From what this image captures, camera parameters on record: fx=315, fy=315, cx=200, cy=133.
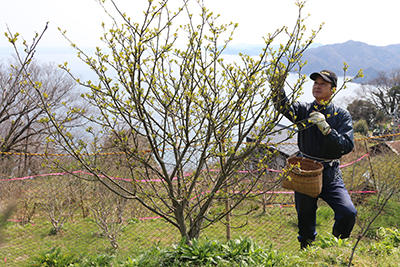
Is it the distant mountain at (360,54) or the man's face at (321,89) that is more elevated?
the distant mountain at (360,54)

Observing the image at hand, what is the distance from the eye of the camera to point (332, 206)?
3.21 meters

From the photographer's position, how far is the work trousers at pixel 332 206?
3091mm

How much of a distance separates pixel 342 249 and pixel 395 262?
393 millimetres

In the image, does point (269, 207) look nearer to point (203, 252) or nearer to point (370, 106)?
point (203, 252)

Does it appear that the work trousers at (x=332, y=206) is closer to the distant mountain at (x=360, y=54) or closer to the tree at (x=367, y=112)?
the tree at (x=367, y=112)

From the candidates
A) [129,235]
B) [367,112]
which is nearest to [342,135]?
[129,235]

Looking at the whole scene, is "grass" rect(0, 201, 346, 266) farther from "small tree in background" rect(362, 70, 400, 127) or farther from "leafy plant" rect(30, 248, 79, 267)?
"small tree in background" rect(362, 70, 400, 127)

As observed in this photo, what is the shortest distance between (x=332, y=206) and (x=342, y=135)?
730mm

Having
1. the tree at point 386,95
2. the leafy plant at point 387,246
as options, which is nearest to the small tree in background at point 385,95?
the tree at point 386,95

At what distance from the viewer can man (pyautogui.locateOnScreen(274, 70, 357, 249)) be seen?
3078 mm

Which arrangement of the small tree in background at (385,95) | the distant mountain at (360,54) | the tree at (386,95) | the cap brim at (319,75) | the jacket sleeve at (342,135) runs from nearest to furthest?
the jacket sleeve at (342,135) → the cap brim at (319,75) → the small tree in background at (385,95) → the tree at (386,95) → the distant mountain at (360,54)

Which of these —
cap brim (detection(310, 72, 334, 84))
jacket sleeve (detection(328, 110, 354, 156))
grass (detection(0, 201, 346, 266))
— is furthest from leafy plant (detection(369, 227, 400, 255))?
grass (detection(0, 201, 346, 266))

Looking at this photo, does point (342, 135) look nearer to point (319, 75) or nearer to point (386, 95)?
point (319, 75)

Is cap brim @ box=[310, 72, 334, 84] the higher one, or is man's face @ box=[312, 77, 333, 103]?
cap brim @ box=[310, 72, 334, 84]
